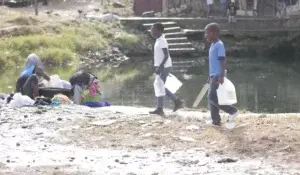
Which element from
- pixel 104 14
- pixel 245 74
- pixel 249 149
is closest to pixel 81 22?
pixel 104 14

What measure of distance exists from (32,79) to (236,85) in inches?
437

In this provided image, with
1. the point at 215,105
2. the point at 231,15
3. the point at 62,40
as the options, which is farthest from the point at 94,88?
the point at 231,15

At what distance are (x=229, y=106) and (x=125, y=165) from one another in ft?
7.72

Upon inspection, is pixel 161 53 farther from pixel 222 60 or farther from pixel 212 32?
pixel 222 60

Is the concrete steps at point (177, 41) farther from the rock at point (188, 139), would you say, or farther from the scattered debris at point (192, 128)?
the rock at point (188, 139)

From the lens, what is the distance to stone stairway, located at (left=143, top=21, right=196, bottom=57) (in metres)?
30.0

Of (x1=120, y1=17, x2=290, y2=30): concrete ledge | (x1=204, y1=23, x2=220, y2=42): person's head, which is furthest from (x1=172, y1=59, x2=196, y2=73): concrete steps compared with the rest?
(x1=204, y1=23, x2=220, y2=42): person's head

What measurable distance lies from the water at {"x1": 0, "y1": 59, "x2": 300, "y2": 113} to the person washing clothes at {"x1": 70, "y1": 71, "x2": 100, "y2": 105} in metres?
3.19

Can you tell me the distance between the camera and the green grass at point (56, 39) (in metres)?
26.2

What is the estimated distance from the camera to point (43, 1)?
124ft

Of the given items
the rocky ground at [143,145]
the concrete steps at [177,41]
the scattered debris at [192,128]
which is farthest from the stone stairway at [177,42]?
the scattered debris at [192,128]

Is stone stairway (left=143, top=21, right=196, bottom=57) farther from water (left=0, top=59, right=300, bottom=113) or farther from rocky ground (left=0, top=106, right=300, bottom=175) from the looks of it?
rocky ground (left=0, top=106, right=300, bottom=175)

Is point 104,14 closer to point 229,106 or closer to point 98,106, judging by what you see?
point 98,106

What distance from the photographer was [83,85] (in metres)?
12.5
